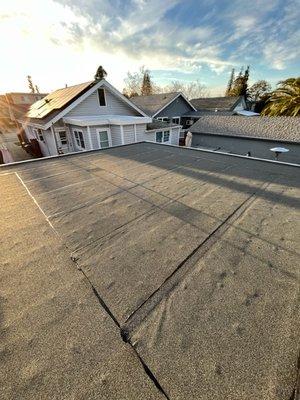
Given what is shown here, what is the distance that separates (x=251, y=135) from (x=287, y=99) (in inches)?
252

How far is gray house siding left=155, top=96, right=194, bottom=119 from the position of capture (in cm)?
2359

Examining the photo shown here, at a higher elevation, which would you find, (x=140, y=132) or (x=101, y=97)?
(x=101, y=97)

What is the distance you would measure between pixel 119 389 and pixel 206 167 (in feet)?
20.2

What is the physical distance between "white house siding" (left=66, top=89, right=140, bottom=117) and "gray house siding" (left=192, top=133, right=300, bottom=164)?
271 inches

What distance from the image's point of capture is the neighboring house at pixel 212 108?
85.8 feet

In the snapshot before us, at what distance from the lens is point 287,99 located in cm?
1780

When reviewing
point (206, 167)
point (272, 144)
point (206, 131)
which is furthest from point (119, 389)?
point (206, 131)

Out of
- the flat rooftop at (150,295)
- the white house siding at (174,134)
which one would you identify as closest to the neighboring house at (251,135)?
the white house siding at (174,134)

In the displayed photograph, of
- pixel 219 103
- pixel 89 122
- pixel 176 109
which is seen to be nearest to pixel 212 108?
pixel 219 103

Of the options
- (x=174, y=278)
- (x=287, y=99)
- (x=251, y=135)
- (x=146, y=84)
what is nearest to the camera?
(x=174, y=278)

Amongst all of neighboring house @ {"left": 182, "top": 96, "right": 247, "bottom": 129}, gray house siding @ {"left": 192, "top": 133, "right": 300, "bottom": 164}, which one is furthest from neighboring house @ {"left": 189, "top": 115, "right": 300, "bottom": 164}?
neighboring house @ {"left": 182, "top": 96, "right": 247, "bottom": 129}

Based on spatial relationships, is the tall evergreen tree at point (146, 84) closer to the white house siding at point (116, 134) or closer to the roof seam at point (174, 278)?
the white house siding at point (116, 134)

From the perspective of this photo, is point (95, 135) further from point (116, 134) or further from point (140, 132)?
point (140, 132)

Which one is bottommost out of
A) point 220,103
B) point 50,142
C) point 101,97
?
point 50,142
